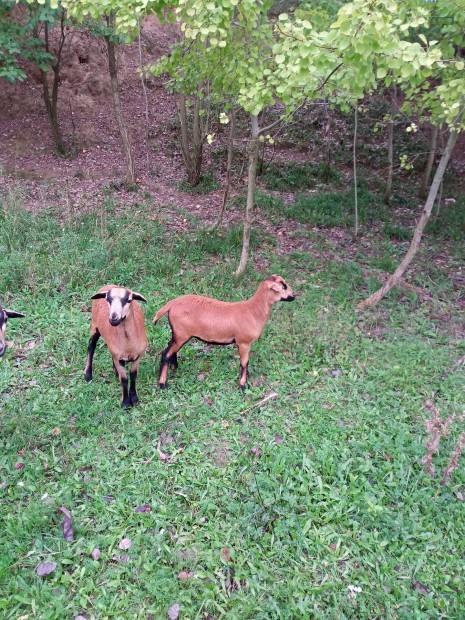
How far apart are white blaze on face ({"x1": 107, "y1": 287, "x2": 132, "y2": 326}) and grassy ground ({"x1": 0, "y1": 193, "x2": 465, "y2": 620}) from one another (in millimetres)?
1113

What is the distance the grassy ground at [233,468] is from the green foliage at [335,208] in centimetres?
312

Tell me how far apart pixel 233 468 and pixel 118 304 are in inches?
69.0

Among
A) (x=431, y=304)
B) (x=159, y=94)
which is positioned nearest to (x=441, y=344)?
(x=431, y=304)

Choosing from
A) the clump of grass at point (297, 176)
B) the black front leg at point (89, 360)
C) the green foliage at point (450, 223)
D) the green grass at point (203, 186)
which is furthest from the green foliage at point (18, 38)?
the green foliage at point (450, 223)

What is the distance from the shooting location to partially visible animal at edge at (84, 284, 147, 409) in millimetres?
3857

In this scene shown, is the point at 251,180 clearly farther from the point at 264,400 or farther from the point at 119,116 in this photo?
the point at 119,116

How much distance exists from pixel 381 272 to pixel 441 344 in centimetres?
192

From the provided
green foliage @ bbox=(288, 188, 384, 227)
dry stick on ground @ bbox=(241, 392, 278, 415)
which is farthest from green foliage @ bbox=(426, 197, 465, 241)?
dry stick on ground @ bbox=(241, 392, 278, 415)

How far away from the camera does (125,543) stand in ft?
10.4

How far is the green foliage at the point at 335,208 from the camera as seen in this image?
891 cm

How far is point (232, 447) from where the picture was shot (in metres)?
3.97

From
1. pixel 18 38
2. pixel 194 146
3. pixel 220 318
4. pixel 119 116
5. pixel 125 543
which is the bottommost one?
pixel 125 543

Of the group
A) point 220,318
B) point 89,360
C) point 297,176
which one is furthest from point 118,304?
point 297,176

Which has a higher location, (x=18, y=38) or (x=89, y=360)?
(x=18, y=38)
